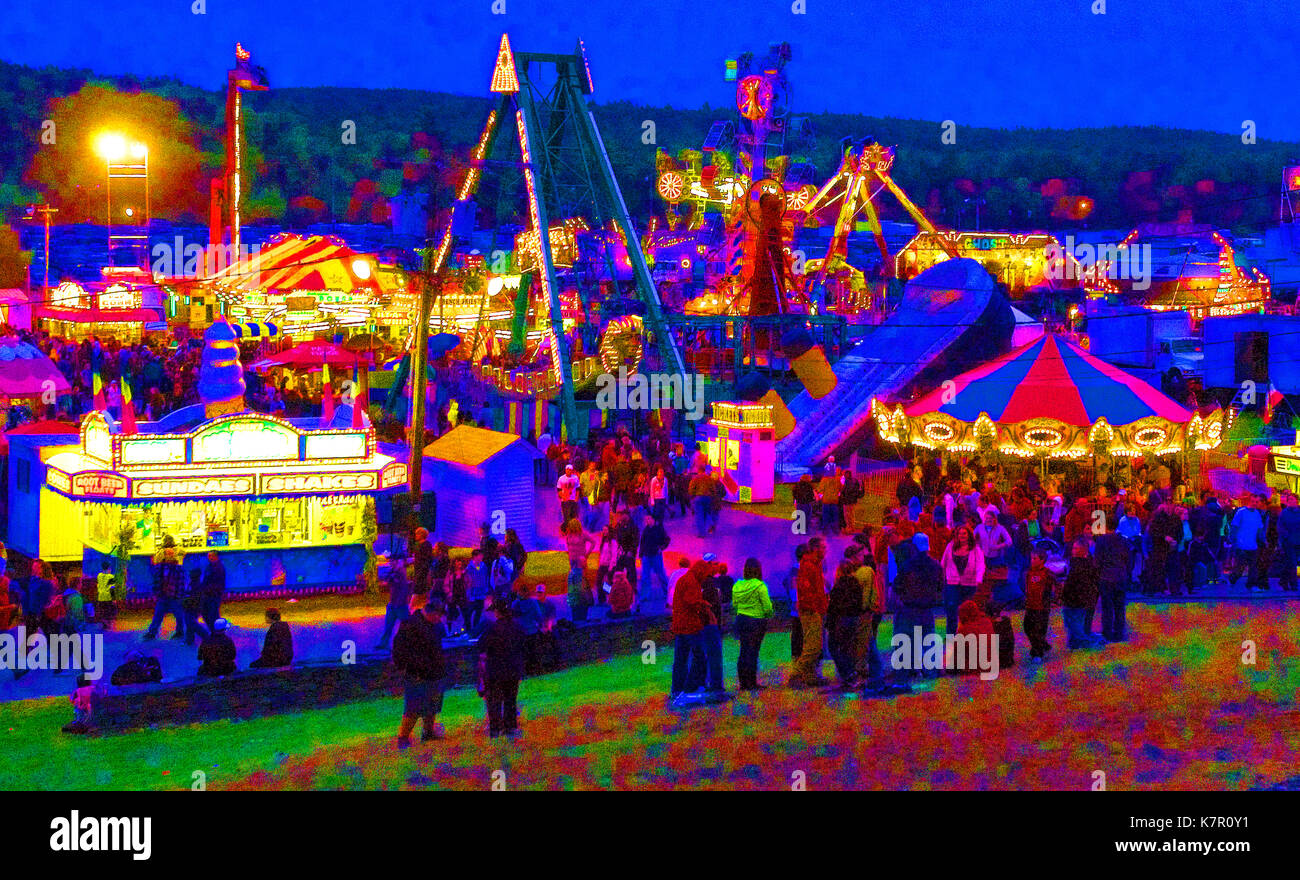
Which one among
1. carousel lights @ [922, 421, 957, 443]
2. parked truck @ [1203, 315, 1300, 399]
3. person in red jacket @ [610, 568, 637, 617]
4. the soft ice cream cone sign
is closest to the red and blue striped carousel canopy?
carousel lights @ [922, 421, 957, 443]

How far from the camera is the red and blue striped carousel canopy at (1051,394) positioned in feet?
64.6

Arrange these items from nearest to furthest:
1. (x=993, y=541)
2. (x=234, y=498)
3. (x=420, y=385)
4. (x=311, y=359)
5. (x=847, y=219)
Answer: (x=993, y=541) → (x=234, y=498) → (x=420, y=385) → (x=311, y=359) → (x=847, y=219)

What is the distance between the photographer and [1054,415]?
19.7 metres

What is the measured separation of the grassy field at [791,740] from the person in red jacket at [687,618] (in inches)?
11.3

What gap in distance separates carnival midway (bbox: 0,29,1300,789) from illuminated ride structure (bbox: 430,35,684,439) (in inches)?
5.7

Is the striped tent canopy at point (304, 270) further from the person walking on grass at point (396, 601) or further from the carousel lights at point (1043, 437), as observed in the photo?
the person walking on grass at point (396, 601)

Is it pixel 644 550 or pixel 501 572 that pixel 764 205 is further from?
pixel 501 572

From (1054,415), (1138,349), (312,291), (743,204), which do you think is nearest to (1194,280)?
(1138,349)

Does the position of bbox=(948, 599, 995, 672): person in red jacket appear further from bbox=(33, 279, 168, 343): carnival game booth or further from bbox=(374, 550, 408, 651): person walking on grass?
bbox=(33, 279, 168, 343): carnival game booth

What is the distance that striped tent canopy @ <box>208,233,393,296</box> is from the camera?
3625 cm

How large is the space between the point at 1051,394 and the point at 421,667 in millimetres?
13553

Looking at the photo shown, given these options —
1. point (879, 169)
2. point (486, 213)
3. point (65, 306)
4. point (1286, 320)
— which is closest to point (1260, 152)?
point (486, 213)

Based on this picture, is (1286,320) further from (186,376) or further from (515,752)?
(515,752)

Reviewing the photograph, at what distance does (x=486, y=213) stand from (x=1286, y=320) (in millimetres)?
66542
